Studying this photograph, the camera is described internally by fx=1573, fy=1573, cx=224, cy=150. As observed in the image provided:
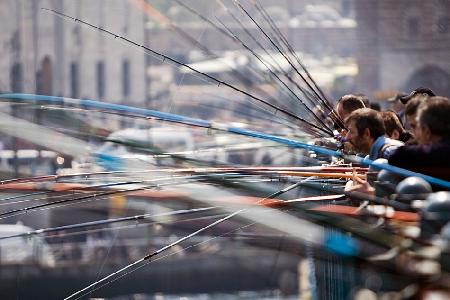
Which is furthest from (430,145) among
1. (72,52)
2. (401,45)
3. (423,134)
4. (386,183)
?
(401,45)

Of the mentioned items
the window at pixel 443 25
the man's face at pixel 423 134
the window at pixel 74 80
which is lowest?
the man's face at pixel 423 134

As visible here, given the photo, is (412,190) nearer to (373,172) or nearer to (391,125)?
(373,172)

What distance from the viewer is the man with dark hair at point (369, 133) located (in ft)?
16.8

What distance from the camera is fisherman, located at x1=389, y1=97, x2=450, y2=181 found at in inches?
175

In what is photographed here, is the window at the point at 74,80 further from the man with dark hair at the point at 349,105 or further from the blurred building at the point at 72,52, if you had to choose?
the man with dark hair at the point at 349,105

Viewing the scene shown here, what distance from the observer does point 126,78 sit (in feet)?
105

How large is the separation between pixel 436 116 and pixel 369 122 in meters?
0.69

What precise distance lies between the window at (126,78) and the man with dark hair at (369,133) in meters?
26.6

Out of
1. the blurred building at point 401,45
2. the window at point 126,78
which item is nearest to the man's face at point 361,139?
the blurred building at point 401,45

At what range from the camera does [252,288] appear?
557 inches

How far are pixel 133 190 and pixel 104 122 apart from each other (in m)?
17.1

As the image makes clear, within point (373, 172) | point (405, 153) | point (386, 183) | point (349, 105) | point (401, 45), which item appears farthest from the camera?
point (401, 45)

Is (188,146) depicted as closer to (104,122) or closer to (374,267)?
(104,122)

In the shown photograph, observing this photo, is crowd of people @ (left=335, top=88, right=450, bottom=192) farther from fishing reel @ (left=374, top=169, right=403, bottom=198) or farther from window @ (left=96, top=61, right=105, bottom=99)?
window @ (left=96, top=61, right=105, bottom=99)
